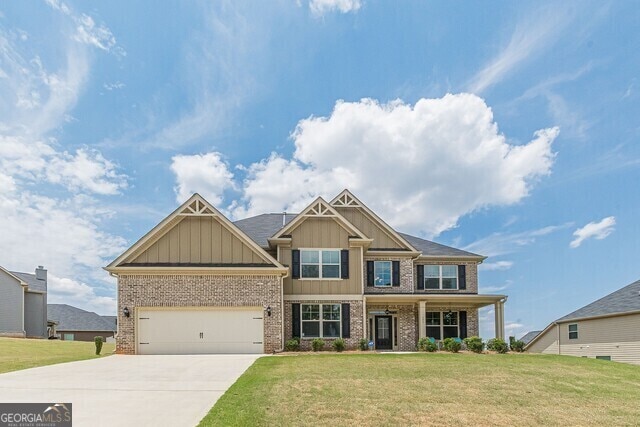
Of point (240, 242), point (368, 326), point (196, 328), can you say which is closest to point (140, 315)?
point (196, 328)

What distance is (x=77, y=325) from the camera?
161ft

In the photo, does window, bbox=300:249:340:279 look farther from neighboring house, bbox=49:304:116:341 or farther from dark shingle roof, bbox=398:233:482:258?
neighboring house, bbox=49:304:116:341

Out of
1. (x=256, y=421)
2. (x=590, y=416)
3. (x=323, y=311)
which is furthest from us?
(x=323, y=311)

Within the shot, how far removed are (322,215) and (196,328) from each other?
7.46 metres

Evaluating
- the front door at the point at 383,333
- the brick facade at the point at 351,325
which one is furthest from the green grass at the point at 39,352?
the front door at the point at 383,333

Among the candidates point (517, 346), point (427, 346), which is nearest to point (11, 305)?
point (427, 346)

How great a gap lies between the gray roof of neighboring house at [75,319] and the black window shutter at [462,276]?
122ft

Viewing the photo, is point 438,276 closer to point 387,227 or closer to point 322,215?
point 387,227

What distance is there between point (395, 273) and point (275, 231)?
6523 millimetres

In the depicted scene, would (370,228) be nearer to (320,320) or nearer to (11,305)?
(320,320)

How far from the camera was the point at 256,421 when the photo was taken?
8.12 metres

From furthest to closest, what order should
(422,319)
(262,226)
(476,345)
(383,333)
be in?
1. (262,226)
2. (383,333)
3. (422,319)
4. (476,345)

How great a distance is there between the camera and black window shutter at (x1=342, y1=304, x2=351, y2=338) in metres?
22.4

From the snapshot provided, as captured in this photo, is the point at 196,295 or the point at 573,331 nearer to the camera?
the point at 196,295
